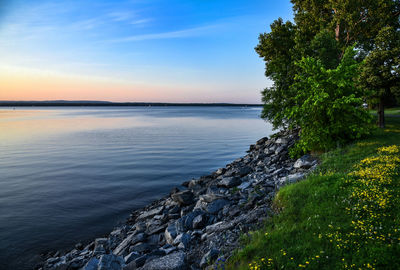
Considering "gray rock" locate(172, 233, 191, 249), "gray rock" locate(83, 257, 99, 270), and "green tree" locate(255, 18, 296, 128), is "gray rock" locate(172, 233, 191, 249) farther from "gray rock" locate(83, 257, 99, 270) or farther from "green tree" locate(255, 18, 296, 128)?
"green tree" locate(255, 18, 296, 128)

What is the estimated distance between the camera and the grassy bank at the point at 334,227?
6016 mm

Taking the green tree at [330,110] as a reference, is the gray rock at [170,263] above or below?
below

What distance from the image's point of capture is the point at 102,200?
18.0m

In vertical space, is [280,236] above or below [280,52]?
below

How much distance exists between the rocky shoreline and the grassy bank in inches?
37.9

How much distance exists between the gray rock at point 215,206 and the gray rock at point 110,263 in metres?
4.57

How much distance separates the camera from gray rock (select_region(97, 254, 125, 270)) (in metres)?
8.80

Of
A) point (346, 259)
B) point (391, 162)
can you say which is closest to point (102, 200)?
point (346, 259)

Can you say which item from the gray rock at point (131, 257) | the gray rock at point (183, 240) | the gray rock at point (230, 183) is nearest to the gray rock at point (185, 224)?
the gray rock at point (183, 240)

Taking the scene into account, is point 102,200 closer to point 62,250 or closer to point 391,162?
point 62,250

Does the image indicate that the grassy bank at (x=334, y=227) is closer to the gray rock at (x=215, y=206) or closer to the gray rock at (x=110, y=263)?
the gray rock at (x=215, y=206)

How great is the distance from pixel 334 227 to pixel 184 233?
5.64m

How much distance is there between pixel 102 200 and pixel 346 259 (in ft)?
53.7

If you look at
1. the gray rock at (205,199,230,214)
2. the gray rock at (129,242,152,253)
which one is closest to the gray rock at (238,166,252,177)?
the gray rock at (205,199,230,214)
